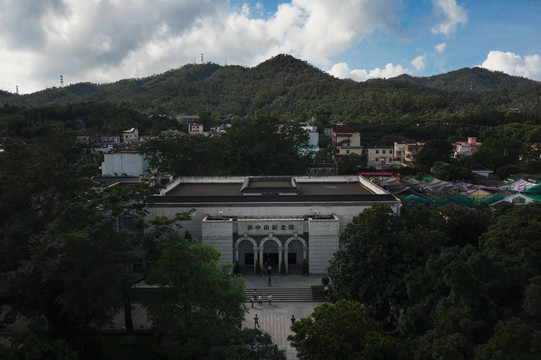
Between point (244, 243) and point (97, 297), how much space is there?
48.0 ft

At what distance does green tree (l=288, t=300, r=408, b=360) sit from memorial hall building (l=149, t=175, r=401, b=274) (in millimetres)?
13463

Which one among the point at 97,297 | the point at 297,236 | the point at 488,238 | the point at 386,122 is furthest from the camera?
the point at 386,122

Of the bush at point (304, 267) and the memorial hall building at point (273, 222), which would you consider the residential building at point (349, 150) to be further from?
the bush at point (304, 267)

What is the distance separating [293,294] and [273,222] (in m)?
5.50

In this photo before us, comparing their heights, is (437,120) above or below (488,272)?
above

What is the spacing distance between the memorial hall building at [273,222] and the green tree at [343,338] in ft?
44.2

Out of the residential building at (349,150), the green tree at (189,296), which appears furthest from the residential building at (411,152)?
the green tree at (189,296)

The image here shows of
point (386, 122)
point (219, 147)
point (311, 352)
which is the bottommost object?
point (311, 352)

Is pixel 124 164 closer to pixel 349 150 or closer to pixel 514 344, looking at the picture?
pixel 349 150

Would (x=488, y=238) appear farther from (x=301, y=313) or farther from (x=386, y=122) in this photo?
(x=386, y=122)

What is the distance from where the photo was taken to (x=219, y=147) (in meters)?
52.0

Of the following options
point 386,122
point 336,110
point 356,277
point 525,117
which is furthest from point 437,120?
point 356,277

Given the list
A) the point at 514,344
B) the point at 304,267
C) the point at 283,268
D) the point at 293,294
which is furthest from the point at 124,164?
the point at 514,344

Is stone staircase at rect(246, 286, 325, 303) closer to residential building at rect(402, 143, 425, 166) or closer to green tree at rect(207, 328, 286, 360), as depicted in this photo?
green tree at rect(207, 328, 286, 360)
